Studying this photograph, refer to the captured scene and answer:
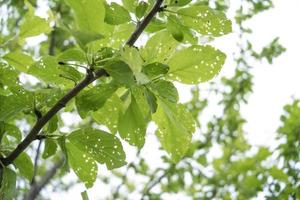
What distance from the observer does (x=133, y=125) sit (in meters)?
1.13

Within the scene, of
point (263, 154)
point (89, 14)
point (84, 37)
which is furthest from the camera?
point (263, 154)

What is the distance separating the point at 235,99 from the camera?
14.2ft

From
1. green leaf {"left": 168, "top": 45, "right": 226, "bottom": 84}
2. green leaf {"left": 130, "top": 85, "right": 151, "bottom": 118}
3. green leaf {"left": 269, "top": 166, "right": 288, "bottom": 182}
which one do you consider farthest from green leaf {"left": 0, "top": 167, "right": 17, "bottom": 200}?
green leaf {"left": 269, "top": 166, "right": 288, "bottom": 182}

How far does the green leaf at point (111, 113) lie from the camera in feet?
3.70

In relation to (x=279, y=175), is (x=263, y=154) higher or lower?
higher

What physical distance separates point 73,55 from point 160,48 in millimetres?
225

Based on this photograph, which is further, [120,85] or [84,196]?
[84,196]

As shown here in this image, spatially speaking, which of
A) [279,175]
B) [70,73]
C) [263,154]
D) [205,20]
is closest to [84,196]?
[70,73]

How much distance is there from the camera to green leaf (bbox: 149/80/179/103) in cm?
100

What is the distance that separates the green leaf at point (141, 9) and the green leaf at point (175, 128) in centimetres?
23

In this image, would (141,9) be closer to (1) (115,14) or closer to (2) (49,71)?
(1) (115,14)

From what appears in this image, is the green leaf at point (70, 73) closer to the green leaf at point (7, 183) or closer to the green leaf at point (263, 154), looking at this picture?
the green leaf at point (7, 183)

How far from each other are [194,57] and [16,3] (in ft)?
7.32

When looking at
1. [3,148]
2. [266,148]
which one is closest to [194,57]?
[3,148]
